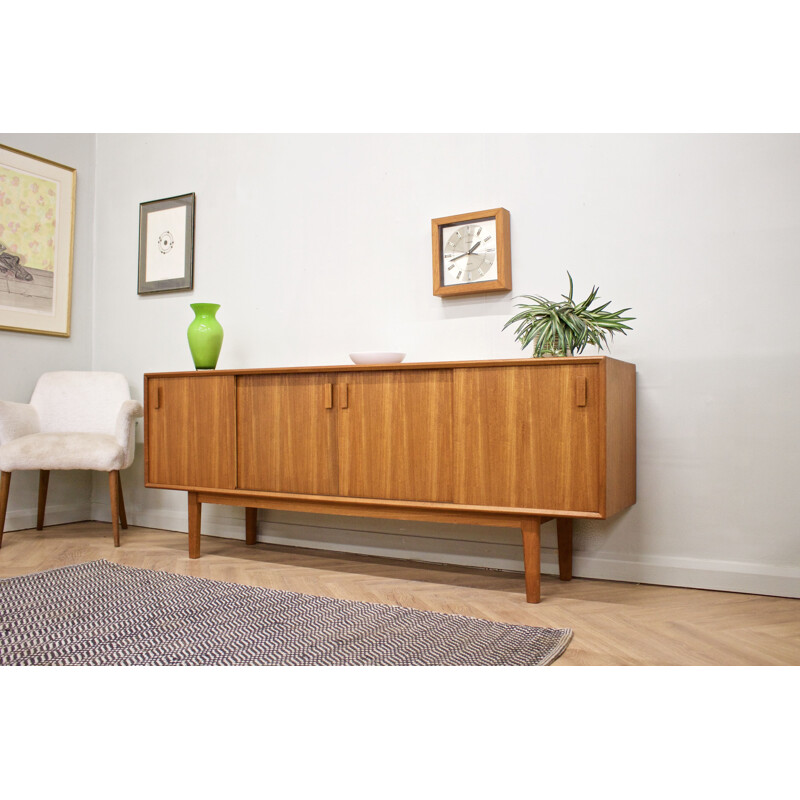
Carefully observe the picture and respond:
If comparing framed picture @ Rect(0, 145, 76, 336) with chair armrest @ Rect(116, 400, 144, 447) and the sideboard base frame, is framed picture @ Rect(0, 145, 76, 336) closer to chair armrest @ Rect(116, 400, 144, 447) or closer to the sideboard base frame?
chair armrest @ Rect(116, 400, 144, 447)

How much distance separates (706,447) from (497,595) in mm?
910

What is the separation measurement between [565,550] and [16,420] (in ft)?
8.80

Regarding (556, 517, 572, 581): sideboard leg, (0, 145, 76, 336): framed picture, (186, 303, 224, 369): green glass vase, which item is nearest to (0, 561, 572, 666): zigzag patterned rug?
(556, 517, 572, 581): sideboard leg

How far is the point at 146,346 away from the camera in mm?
3660

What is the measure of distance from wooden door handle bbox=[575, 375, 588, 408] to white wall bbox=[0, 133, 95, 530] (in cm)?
303

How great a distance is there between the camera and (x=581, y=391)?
1.95 m

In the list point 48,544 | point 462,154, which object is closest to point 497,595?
point 462,154

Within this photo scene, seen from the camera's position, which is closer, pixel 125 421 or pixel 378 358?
pixel 378 358

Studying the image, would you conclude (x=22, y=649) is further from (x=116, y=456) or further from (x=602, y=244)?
(x=602, y=244)

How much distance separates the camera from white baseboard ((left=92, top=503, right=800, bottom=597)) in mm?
2178

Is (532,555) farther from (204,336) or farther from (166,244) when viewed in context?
(166,244)

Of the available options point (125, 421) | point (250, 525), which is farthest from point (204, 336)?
point (250, 525)

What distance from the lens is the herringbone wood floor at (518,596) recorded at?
5.46 ft

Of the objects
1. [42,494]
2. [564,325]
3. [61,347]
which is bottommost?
[42,494]
